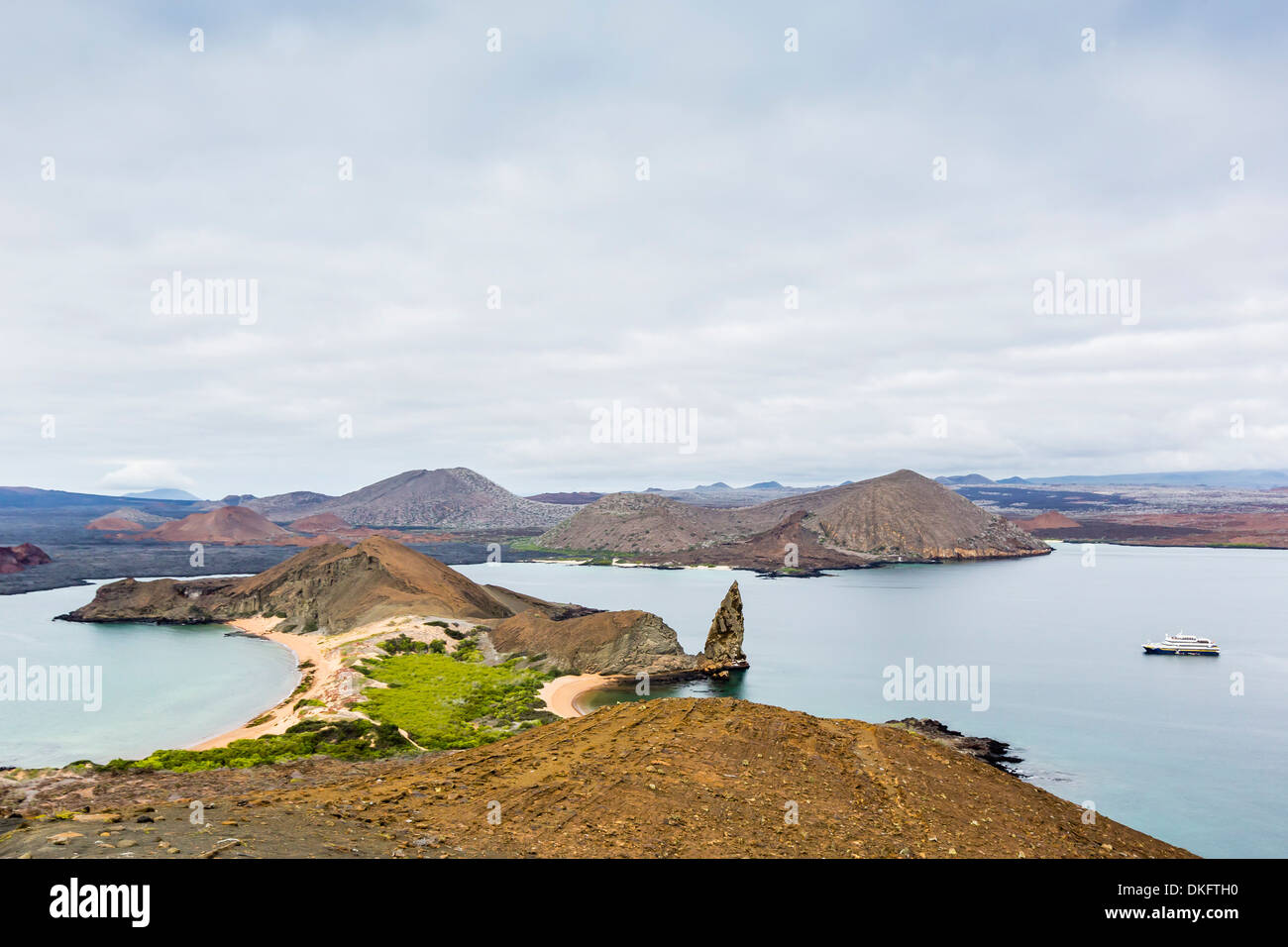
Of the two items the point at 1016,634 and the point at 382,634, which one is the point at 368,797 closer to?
the point at 382,634

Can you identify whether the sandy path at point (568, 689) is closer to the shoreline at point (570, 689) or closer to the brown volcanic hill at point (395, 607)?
the shoreline at point (570, 689)

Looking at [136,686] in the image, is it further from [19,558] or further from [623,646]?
[19,558]

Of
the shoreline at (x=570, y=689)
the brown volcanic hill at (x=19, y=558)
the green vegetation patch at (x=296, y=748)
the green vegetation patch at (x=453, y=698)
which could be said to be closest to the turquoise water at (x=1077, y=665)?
the shoreline at (x=570, y=689)

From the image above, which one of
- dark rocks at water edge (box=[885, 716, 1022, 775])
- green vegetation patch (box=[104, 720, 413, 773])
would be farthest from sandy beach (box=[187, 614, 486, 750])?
dark rocks at water edge (box=[885, 716, 1022, 775])

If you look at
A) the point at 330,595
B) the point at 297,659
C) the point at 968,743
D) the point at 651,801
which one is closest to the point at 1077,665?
the point at 968,743

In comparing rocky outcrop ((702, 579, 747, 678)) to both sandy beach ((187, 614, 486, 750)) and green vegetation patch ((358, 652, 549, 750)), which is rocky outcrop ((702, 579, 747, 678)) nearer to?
green vegetation patch ((358, 652, 549, 750))

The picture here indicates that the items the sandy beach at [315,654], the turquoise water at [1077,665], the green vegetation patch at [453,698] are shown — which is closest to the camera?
the turquoise water at [1077,665]
